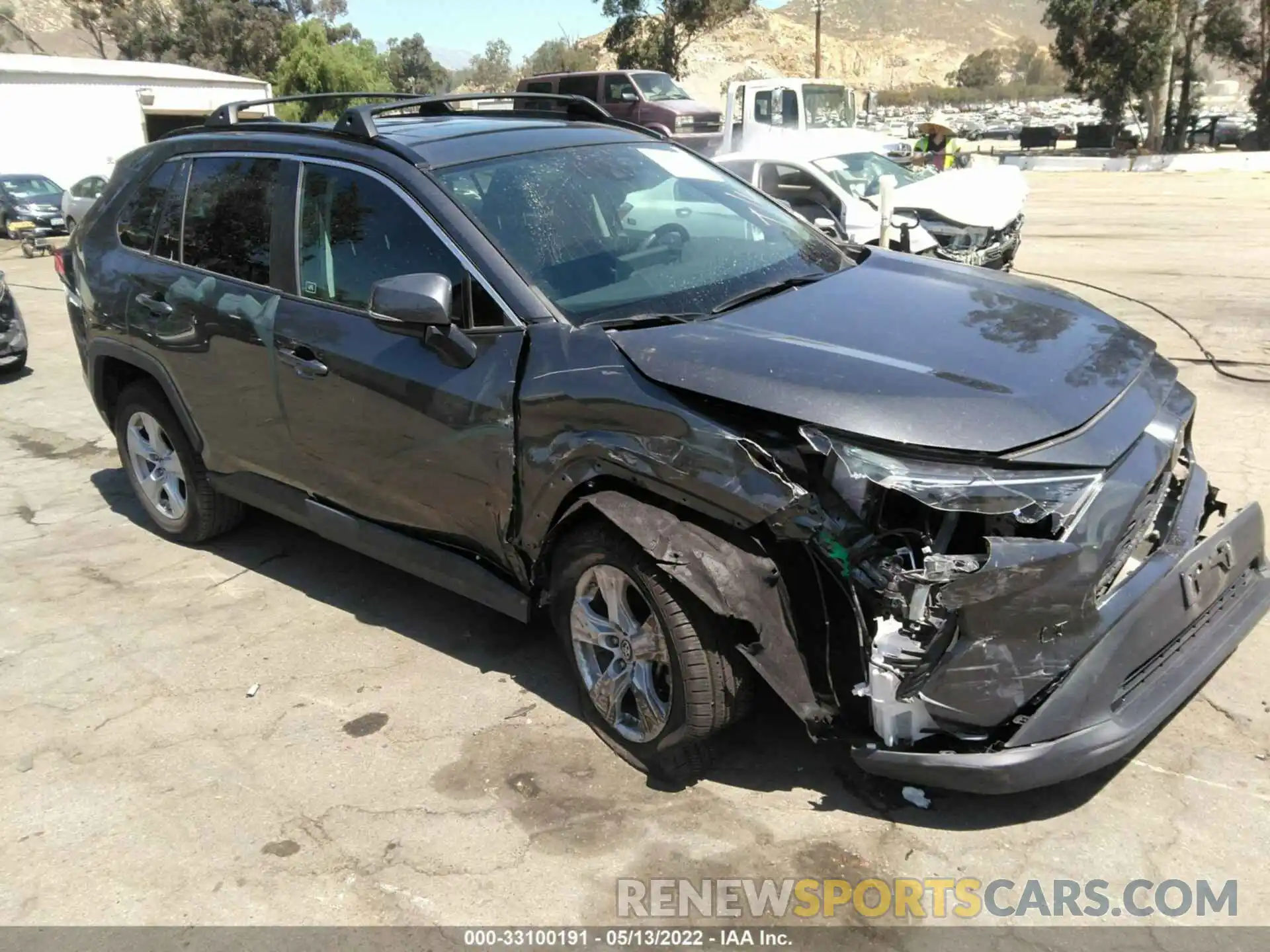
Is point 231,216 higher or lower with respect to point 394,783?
higher

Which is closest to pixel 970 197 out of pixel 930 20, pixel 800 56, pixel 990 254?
pixel 990 254

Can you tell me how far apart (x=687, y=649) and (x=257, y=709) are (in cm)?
184

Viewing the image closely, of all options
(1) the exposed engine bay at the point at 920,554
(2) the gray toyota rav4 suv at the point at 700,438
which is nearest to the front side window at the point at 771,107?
(2) the gray toyota rav4 suv at the point at 700,438

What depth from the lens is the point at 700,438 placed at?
284cm

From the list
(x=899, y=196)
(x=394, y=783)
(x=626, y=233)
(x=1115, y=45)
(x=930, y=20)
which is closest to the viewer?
(x=394, y=783)

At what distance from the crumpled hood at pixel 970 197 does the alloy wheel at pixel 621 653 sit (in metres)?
7.99

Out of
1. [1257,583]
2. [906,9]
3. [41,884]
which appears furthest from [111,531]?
[906,9]

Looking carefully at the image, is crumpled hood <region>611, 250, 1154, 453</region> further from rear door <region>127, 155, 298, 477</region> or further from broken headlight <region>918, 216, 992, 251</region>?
broken headlight <region>918, 216, 992, 251</region>

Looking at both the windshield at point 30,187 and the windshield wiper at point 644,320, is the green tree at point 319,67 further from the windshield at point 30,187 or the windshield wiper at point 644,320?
the windshield wiper at point 644,320

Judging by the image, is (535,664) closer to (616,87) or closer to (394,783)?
(394,783)

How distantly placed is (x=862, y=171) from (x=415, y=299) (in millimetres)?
9373

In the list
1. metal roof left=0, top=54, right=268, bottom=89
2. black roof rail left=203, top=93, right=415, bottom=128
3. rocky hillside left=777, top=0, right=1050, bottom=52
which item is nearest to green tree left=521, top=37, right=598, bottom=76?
metal roof left=0, top=54, right=268, bottom=89

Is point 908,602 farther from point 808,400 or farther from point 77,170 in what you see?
point 77,170

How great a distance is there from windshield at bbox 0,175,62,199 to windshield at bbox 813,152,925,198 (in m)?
20.8
